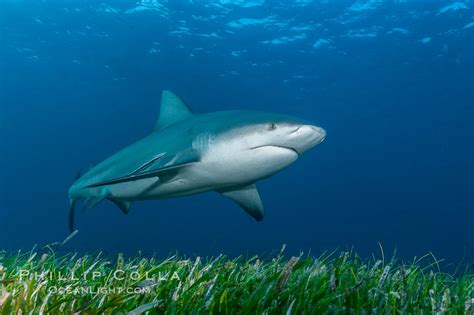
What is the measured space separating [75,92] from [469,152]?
60672 millimetres

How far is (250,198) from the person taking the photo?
18.3 ft

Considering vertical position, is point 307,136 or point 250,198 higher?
point 307,136

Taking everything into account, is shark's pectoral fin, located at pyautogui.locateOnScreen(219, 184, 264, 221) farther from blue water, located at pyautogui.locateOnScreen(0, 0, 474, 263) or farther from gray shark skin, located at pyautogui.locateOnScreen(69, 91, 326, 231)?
blue water, located at pyautogui.locateOnScreen(0, 0, 474, 263)

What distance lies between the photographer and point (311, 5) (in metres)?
27.9

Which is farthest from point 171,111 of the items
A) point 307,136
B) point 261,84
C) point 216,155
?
point 261,84

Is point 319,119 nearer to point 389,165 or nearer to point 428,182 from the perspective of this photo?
point 389,165

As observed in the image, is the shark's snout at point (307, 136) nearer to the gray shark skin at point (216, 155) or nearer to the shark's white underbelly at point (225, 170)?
the gray shark skin at point (216, 155)

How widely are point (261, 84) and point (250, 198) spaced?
1452 inches

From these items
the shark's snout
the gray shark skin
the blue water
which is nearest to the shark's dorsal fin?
the gray shark skin

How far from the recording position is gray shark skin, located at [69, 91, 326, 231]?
3898 mm

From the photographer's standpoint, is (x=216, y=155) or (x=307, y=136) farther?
(x=216, y=155)

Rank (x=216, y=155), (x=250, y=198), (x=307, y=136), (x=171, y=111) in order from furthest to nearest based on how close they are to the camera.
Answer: (x=171, y=111)
(x=250, y=198)
(x=216, y=155)
(x=307, y=136)

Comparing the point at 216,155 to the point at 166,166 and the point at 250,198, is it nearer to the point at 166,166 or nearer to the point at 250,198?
the point at 166,166

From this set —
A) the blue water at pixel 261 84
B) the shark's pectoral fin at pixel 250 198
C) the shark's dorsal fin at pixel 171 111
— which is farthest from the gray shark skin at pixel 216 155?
the blue water at pixel 261 84
